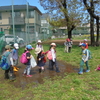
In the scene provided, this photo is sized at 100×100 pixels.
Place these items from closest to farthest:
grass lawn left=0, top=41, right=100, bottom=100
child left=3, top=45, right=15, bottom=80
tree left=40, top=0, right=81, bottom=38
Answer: grass lawn left=0, top=41, right=100, bottom=100 → child left=3, top=45, right=15, bottom=80 → tree left=40, top=0, right=81, bottom=38

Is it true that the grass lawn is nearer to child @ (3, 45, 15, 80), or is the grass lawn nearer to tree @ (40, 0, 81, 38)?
child @ (3, 45, 15, 80)

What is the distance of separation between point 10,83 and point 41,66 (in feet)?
5.76

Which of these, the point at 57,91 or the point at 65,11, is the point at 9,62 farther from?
the point at 65,11

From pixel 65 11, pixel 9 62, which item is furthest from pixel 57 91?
pixel 65 11

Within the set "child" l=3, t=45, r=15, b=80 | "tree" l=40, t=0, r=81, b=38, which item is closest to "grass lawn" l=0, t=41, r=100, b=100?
"child" l=3, t=45, r=15, b=80

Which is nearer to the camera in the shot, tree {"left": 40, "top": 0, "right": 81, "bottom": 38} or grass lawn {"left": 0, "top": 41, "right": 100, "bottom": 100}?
grass lawn {"left": 0, "top": 41, "right": 100, "bottom": 100}

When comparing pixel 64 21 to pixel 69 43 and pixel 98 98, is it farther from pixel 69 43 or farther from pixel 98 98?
pixel 98 98

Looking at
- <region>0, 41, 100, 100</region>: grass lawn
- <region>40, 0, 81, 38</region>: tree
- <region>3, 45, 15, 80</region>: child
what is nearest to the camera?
<region>0, 41, 100, 100</region>: grass lawn

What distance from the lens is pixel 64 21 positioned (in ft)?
52.8

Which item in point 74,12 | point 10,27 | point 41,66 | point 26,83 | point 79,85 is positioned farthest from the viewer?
point 74,12

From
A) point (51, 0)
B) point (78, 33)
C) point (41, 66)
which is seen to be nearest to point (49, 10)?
point (51, 0)

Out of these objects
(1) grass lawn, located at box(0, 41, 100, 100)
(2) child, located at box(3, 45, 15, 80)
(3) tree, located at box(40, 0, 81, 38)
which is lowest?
(1) grass lawn, located at box(0, 41, 100, 100)

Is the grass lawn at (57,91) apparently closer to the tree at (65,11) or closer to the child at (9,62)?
the child at (9,62)

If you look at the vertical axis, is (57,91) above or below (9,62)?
below
